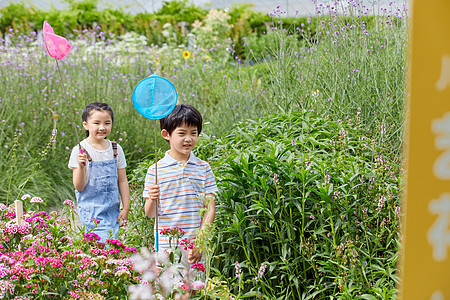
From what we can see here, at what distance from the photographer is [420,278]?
3.00 ft

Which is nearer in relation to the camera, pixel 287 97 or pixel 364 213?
pixel 364 213

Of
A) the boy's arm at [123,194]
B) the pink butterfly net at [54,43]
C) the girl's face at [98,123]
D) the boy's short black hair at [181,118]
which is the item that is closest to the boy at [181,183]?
the boy's short black hair at [181,118]

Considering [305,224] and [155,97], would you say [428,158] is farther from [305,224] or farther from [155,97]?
[305,224]

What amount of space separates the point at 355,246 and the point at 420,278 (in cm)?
208

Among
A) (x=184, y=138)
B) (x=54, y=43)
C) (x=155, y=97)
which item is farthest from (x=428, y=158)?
(x=54, y=43)

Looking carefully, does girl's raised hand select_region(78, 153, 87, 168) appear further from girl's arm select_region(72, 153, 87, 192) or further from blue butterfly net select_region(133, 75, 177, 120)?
blue butterfly net select_region(133, 75, 177, 120)

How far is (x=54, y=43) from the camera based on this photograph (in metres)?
3.21

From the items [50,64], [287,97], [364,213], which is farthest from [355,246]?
[50,64]

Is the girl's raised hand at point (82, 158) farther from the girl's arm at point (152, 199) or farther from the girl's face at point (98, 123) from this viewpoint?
the girl's arm at point (152, 199)

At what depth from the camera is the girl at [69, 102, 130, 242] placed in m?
3.53

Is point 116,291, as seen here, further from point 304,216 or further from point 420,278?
point 420,278

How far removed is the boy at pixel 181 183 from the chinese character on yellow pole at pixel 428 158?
6.98ft


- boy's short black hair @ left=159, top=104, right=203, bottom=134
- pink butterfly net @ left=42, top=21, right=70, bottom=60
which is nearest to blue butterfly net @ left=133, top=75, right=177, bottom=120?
boy's short black hair @ left=159, top=104, right=203, bottom=134

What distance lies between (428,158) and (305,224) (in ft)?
7.46
